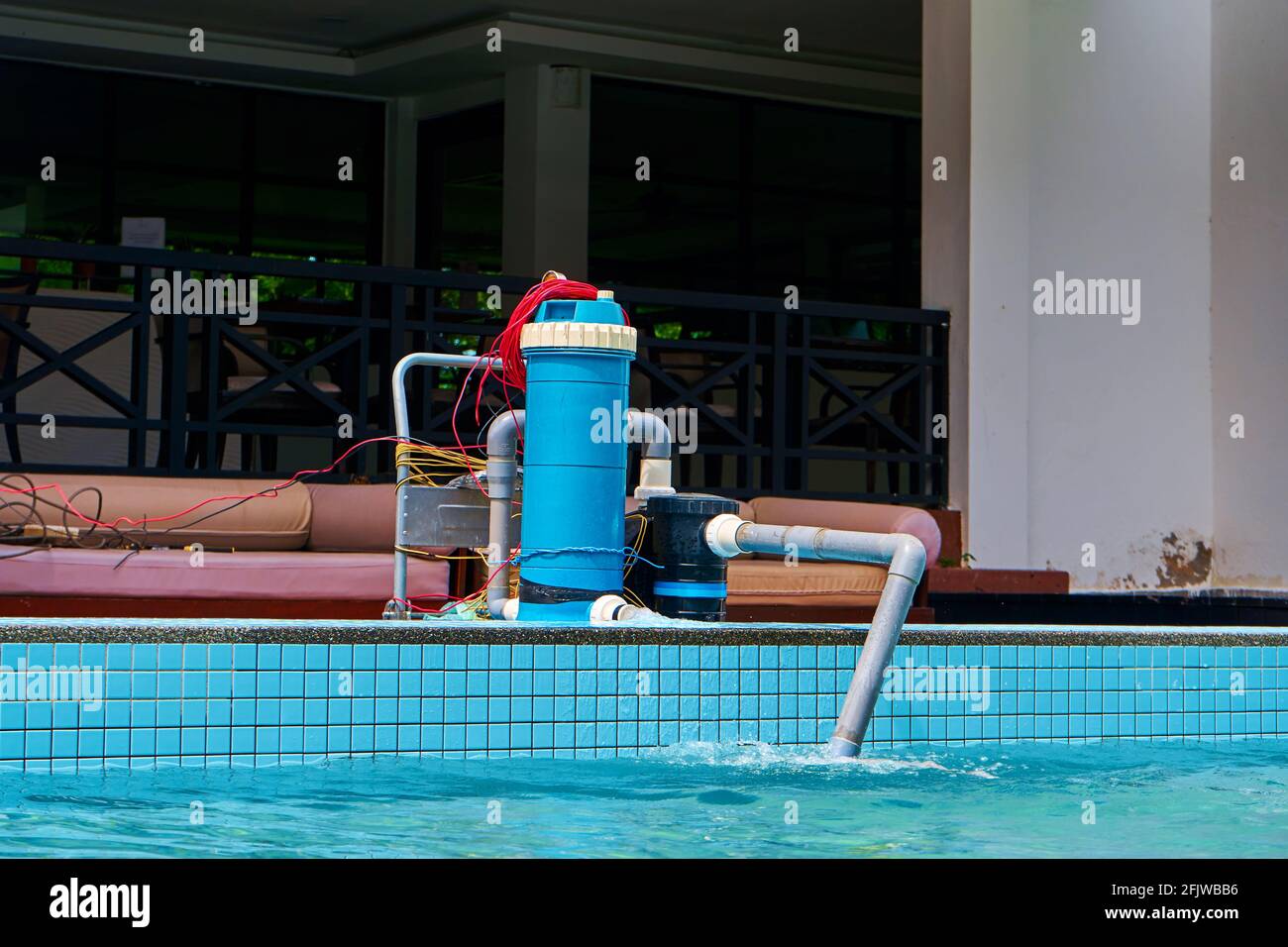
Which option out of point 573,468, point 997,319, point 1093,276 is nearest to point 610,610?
point 573,468

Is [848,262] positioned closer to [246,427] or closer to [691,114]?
[691,114]

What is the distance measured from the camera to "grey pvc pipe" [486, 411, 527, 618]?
430cm

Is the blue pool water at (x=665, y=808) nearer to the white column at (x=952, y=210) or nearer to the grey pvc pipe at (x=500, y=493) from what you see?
the grey pvc pipe at (x=500, y=493)

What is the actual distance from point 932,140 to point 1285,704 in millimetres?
4086

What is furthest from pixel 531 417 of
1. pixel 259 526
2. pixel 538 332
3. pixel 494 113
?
pixel 494 113

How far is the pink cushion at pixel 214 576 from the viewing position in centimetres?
494

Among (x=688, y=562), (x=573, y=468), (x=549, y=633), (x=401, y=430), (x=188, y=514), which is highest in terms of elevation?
(x=401, y=430)

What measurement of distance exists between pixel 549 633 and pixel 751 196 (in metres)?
8.37

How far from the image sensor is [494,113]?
10.8 meters

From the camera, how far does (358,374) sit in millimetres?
6887

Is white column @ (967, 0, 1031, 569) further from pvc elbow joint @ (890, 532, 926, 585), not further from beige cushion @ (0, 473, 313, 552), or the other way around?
pvc elbow joint @ (890, 532, 926, 585)

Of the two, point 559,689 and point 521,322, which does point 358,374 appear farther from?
point 559,689

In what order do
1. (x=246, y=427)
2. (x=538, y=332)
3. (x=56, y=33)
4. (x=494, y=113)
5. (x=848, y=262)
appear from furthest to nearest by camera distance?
(x=848, y=262) → (x=494, y=113) → (x=56, y=33) → (x=246, y=427) → (x=538, y=332)

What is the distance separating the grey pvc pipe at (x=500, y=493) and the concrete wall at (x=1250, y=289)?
464 centimetres
